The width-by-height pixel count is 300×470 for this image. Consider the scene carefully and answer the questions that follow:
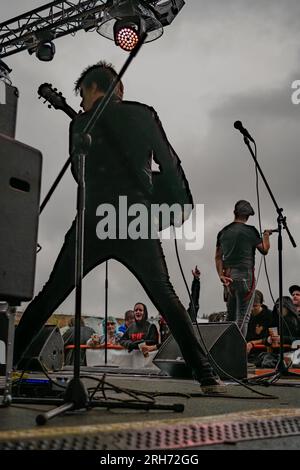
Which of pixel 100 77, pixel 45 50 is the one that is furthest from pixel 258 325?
pixel 45 50

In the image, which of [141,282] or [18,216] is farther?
[141,282]

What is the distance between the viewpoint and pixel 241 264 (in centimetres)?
601

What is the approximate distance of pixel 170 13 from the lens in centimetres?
789

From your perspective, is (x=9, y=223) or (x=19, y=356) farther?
(x=19, y=356)

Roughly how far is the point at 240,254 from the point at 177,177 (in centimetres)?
324

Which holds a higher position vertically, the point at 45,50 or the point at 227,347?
the point at 45,50

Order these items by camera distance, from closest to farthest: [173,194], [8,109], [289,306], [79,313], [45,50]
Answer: [79,313] < [8,109] < [173,194] < [289,306] < [45,50]

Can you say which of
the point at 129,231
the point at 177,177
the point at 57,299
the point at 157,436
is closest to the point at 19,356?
the point at 57,299

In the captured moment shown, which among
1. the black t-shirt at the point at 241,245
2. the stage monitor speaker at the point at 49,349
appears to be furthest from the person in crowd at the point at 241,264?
the stage monitor speaker at the point at 49,349

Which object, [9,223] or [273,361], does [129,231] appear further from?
[273,361]

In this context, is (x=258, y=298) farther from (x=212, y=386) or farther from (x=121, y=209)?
(x=121, y=209)

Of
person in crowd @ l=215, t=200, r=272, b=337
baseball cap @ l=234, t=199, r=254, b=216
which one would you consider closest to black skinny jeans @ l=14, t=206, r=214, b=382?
person in crowd @ l=215, t=200, r=272, b=337

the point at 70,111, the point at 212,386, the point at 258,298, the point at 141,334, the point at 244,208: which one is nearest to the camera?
the point at 212,386

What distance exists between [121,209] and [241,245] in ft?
11.0
